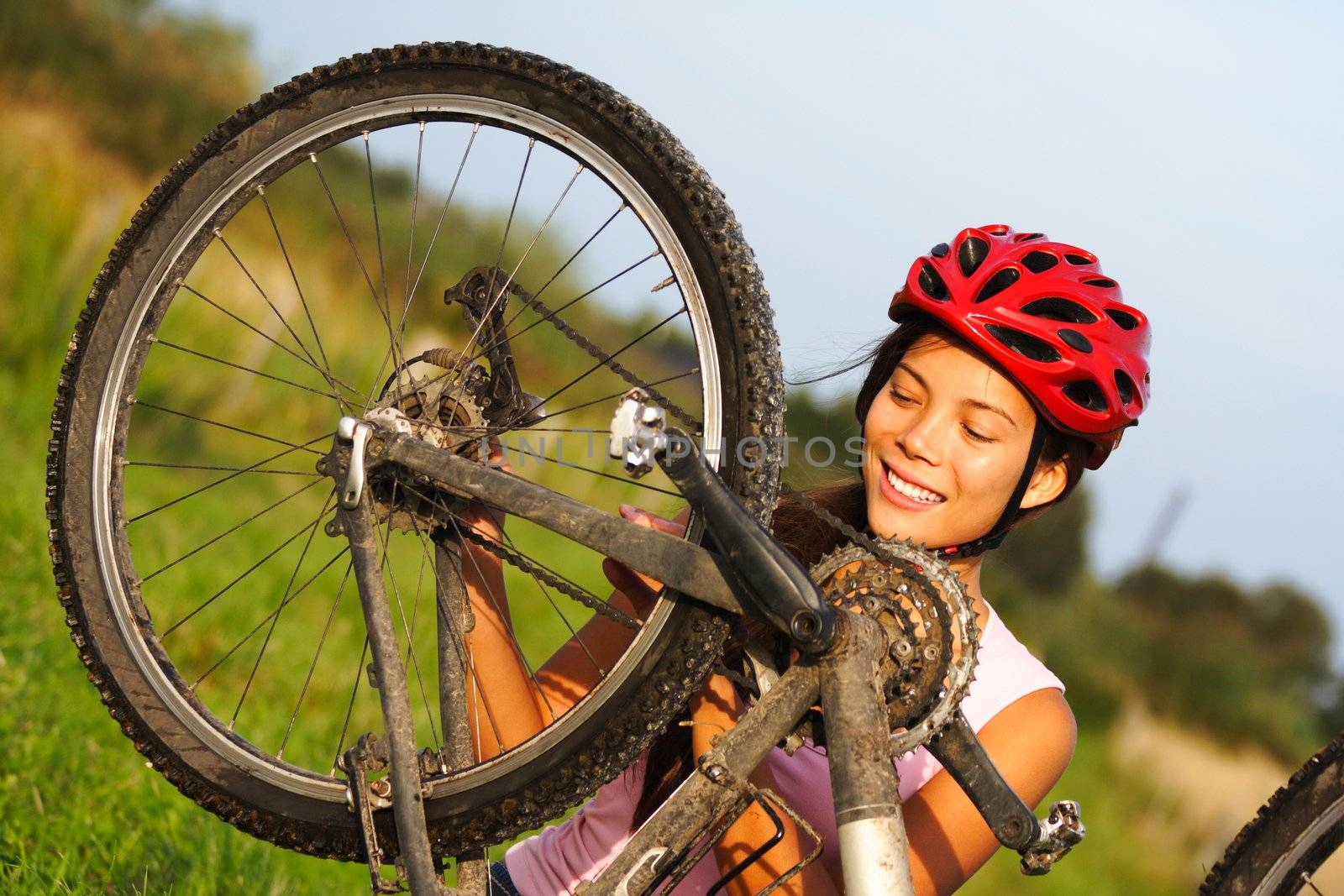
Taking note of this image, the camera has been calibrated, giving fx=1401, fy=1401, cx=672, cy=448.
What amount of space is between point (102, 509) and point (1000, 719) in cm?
190

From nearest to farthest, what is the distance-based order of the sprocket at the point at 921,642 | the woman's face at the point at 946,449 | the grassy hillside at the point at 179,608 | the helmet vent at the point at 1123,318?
the sprocket at the point at 921,642
the woman's face at the point at 946,449
the helmet vent at the point at 1123,318
the grassy hillside at the point at 179,608

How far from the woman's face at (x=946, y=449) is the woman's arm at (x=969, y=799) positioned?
382mm

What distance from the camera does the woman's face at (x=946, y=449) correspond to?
2.77m

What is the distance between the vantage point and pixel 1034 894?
46.1 feet

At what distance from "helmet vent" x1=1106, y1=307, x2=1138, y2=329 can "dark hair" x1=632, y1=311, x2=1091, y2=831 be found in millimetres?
254

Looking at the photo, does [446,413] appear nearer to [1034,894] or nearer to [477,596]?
[477,596]

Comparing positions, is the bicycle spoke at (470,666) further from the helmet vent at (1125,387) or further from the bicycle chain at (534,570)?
the helmet vent at (1125,387)

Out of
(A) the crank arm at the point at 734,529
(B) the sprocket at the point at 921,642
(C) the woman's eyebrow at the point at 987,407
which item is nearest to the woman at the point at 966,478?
(C) the woman's eyebrow at the point at 987,407

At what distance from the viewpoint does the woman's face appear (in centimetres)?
277

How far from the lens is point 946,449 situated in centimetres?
276

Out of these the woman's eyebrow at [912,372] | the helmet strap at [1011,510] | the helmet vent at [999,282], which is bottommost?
the helmet strap at [1011,510]

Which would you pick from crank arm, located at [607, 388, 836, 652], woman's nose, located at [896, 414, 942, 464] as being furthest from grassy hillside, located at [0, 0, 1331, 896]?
crank arm, located at [607, 388, 836, 652]

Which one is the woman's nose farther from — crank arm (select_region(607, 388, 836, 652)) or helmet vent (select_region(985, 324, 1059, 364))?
crank arm (select_region(607, 388, 836, 652))

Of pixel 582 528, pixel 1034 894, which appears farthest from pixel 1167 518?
pixel 582 528
